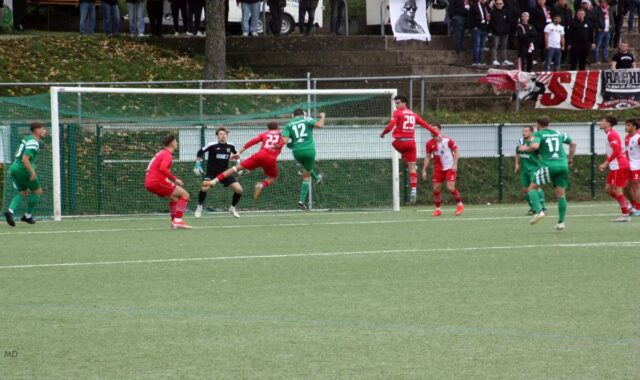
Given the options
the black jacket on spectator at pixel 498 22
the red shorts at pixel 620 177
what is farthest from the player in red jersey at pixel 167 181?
the black jacket on spectator at pixel 498 22

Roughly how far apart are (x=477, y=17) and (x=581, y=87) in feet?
11.1

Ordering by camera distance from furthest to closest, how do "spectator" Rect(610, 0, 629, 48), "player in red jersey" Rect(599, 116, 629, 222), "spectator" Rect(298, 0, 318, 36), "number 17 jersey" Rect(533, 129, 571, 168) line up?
1. "spectator" Rect(610, 0, 629, 48)
2. "spectator" Rect(298, 0, 318, 36)
3. "player in red jersey" Rect(599, 116, 629, 222)
4. "number 17 jersey" Rect(533, 129, 571, 168)

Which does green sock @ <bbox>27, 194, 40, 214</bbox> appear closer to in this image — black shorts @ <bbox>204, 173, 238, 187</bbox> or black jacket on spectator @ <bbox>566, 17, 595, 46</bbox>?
black shorts @ <bbox>204, 173, 238, 187</bbox>

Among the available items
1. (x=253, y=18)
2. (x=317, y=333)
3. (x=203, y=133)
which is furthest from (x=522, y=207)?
(x=317, y=333)

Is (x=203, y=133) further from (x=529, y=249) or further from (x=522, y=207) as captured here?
(x=529, y=249)

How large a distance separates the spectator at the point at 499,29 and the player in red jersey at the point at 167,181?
1386 cm

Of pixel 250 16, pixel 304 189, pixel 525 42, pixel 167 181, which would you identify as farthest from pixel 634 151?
pixel 250 16

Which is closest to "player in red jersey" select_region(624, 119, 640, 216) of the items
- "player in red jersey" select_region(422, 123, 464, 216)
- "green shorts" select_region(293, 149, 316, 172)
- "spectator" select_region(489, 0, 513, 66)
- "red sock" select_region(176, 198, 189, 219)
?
"player in red jersey" select_region(422, 123, 464, 216)

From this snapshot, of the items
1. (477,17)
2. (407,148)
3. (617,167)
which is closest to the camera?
(617,167)

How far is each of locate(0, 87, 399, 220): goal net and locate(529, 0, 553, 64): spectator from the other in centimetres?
748

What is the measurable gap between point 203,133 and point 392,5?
9112 mm

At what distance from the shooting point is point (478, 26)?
97.4 ft

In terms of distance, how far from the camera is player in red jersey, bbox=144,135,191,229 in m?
17.6

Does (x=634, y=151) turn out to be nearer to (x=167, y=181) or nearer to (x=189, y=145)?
(x=167, y=181)
